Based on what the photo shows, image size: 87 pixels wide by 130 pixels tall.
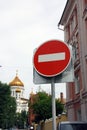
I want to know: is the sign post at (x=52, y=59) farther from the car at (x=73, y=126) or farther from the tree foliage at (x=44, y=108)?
the tree foliage at (x=44, y=108)

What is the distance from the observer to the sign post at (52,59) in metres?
4.56

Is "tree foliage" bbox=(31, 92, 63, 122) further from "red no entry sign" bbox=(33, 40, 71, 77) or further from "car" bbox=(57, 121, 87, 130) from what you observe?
"red no entry sign" bbox=(33, 40, 71, 77)

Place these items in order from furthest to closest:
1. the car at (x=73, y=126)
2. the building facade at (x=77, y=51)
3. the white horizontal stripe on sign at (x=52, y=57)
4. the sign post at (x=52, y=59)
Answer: the building facade at (x=77, y=51) → the car at (x=73, y=126) → the white horizontal stripe on sign at (x=52, y=57) → the sign post at (x=52, y=59)

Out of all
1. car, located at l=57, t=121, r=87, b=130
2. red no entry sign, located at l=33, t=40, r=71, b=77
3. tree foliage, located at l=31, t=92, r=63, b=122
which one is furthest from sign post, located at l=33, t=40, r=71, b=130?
tree foliage, located at l=31, t=92, r=63, b=122

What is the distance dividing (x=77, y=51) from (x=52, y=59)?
21.9m

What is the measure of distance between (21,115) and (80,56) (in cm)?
10065

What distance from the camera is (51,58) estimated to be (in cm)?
468

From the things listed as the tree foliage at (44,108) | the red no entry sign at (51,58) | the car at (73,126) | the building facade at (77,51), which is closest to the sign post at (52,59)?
the red no entry sign at (51,58)

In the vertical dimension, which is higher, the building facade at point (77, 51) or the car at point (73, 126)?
the building facade at point (77, 51)

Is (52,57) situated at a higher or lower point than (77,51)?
lower

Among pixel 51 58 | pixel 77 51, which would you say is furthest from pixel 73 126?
pixel 77 51

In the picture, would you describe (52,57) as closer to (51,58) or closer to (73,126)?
(51,58)

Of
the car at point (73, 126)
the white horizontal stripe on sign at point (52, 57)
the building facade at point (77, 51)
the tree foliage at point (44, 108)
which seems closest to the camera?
the white horizontal stripe on sign at point (52, 57)

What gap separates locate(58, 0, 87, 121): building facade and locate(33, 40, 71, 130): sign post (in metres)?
16.2
